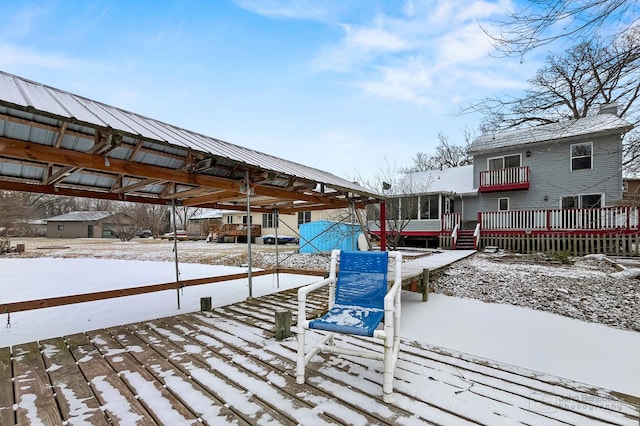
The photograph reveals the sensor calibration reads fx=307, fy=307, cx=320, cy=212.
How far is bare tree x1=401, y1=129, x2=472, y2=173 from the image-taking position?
2538 cm

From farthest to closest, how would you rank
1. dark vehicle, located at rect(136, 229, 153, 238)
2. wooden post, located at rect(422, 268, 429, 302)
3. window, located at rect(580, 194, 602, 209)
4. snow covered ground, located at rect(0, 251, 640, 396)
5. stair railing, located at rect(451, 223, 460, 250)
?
1. dark vehicle, located at rect(136, 229, 153, 238)
2. stair railing, located at rect(451, 223, 460, 250)
3. window, located at rect(580, 194, 602, 209)
4. wooden post, located at rect(422, 268, 429, 302)
5. snow covered ground, located at rect(0, 251, 640, 396)

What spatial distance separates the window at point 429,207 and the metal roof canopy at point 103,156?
11369 millimetres

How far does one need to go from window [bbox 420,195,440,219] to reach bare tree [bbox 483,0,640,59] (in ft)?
44.7

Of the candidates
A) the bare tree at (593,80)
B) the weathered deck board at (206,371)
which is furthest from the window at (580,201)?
the weathered deck board at (206,371)

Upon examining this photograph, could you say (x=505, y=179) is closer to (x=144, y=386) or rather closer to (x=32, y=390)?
(x=144, y=386)

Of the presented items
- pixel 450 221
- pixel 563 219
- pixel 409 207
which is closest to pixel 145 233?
pixel 409 207

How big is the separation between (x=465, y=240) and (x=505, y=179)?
145 inches

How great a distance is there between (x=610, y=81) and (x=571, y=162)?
43.6 ft

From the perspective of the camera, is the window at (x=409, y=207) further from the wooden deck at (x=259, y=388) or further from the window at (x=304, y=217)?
the wooden deck at (x=259, y=388)

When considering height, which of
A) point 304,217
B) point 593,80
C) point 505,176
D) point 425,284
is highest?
point 505,176

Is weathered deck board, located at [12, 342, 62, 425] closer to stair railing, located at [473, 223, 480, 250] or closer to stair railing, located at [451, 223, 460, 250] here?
stair railing, located at [451, 223, 460, 250]

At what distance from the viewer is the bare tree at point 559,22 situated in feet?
8.66

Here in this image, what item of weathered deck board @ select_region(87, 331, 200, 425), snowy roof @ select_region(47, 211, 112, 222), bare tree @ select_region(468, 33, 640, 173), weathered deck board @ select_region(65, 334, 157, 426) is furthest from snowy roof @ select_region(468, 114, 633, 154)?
snowy roof @ select_region(47, 211, 112, 222)

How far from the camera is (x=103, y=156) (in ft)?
10.8
